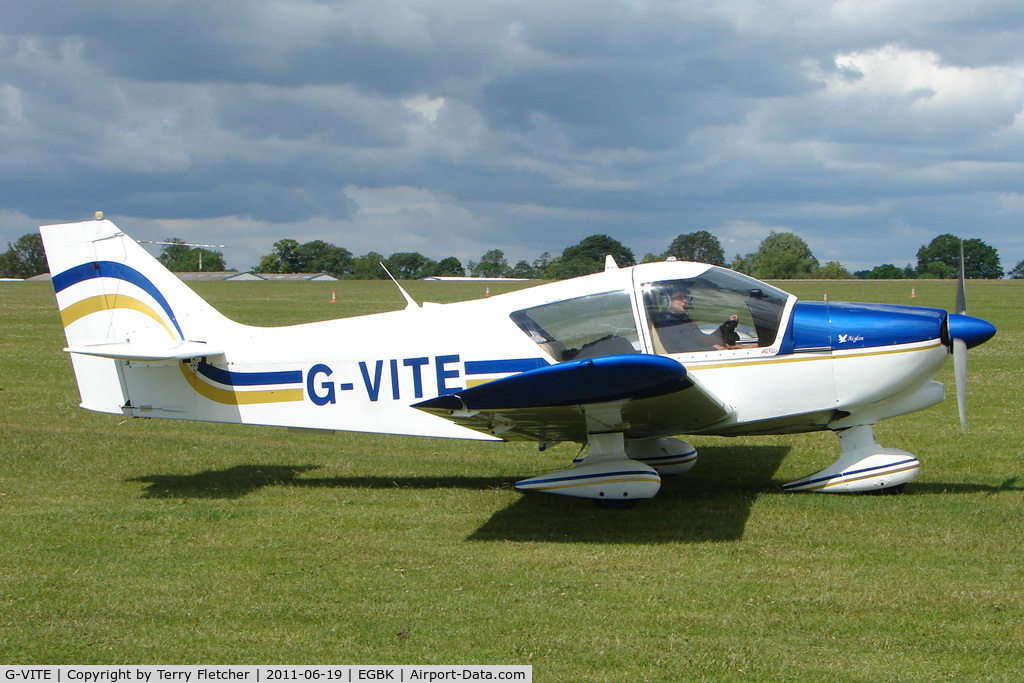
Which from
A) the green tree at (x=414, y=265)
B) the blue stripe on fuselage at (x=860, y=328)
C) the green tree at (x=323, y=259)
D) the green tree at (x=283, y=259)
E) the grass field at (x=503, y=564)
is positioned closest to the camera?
the grass field at (x=503, y=564)

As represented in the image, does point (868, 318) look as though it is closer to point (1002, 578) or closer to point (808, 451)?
point (1002, 578)

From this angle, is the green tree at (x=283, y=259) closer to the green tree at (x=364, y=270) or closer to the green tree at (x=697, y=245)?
the green tree at (x=364, y=270)

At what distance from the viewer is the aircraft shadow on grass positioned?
20.7ft

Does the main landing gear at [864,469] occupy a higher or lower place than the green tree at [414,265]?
lower

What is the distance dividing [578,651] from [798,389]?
10.7 feet

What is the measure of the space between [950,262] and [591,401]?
71.6 m

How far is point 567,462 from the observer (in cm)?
884

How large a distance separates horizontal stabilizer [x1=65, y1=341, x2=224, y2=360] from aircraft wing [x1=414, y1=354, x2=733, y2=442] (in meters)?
2.60

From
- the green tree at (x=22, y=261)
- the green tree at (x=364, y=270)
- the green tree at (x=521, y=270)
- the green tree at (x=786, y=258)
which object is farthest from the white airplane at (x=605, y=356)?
the green tree at (x=22, y=261)

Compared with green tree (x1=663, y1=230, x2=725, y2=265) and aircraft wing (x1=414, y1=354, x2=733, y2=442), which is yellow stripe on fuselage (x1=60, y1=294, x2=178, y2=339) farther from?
green tree (x1=663, y1=230, x2=725, y2=265)

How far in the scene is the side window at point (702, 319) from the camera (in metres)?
6.63

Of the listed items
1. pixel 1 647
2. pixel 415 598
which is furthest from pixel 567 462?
pixel 1 647

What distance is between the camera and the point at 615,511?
6.88 metres

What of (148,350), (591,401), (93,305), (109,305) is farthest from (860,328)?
(93,305)
